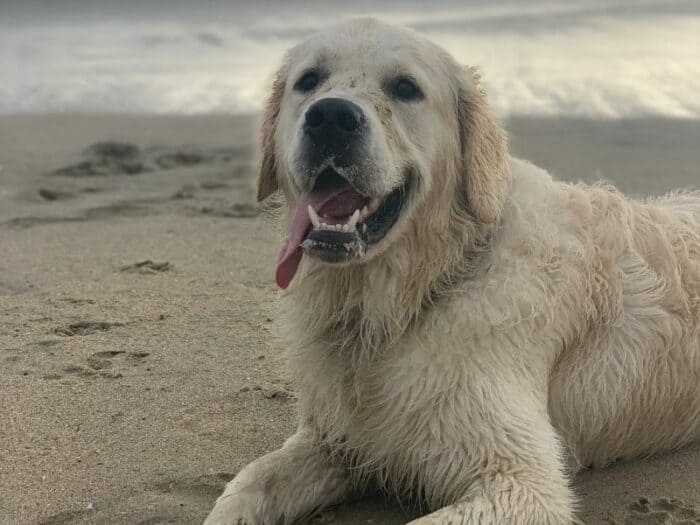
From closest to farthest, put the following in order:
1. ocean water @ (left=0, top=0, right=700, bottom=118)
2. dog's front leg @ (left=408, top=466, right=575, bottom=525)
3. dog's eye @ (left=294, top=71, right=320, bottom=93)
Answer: dog's front leg @ (left=408, top=466, right=575, bottom=525) < dog's eye @ (left=294, top=71, right=320, bottom=93) < ocean water @ (left=0, top=0, right=700, bottom=118)

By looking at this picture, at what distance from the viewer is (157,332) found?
201 inches

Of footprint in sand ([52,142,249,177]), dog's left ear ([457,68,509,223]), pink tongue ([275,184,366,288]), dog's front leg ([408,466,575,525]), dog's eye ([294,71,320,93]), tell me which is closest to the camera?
dog's front leg ([408,466,575,525])

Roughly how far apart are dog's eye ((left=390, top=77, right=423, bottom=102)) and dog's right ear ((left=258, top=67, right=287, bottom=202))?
2.06 feet

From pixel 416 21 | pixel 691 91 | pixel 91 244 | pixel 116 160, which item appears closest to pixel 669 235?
pixel 91 244

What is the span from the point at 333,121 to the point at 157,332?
7.59 ft

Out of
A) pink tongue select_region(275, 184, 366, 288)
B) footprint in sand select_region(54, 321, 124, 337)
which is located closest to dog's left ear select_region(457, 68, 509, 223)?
pink tongue select_region(275, 184, 366, 288)

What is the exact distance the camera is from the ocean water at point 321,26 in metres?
11.4

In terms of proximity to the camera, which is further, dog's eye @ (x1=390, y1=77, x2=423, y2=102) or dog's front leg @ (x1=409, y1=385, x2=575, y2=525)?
dog's eye @ (x1=390, y1=77, x2=423, y2=102)

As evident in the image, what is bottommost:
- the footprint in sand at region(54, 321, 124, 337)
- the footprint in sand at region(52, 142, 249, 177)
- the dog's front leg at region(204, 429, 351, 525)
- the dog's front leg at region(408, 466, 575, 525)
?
the footprint in sand at region(52, 142, 249, 177)

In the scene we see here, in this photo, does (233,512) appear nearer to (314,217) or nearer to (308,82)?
(314,217)

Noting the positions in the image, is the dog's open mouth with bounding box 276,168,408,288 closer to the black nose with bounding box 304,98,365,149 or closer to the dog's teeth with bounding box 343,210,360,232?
the dog's teeth with bounding box 343,210,360,232

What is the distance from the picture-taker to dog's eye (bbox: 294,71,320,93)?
367 centimetres

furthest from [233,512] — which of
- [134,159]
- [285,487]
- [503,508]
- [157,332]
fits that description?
[134,159]

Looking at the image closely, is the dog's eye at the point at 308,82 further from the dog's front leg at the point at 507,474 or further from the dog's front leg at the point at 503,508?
the dog's front leg at the point at 503,508
